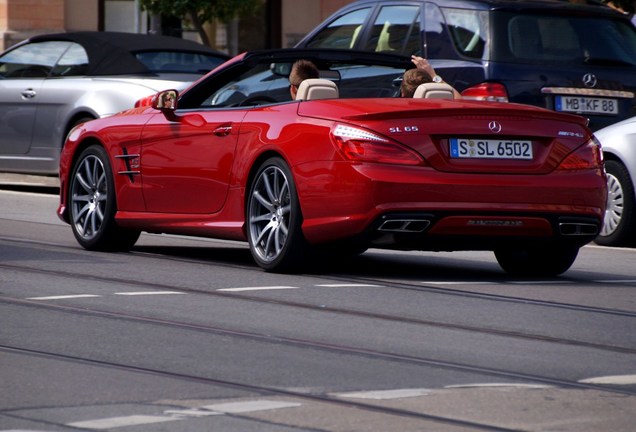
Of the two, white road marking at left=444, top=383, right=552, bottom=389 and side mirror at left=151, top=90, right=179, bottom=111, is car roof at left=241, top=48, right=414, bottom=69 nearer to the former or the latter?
side mirror at left=151, top=90, right=179, bottom=111

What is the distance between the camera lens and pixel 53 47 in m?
17.2

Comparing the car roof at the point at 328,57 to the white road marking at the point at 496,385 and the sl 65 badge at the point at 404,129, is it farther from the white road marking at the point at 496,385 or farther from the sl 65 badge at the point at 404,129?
the white road marking at the point at 496,385

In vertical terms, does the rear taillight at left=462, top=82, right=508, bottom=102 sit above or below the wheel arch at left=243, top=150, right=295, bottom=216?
above

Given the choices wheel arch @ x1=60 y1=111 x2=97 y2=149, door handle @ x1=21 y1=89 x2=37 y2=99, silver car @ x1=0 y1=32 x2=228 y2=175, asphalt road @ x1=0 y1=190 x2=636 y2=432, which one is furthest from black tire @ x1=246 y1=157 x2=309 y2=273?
door handle @ x1=21 y1=89 x2=37 y2=99

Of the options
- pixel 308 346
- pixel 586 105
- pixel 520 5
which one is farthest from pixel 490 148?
pixel 520 5

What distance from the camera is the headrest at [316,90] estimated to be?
10.3 m

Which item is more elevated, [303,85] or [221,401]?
[303,85]

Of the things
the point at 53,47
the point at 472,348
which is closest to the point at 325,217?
the point at 472,348

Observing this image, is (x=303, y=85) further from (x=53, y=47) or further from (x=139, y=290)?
(x=53, y=47)

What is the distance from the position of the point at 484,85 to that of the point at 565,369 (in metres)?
6.45

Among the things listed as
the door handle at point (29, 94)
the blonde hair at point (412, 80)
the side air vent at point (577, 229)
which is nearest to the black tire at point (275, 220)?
the blonde hair at point (412, 80)

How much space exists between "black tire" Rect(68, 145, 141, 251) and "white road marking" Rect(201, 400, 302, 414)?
5.50 metres

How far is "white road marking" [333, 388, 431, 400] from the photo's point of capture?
607 cm

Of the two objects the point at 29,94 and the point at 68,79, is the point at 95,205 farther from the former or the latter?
the point at 29,94
